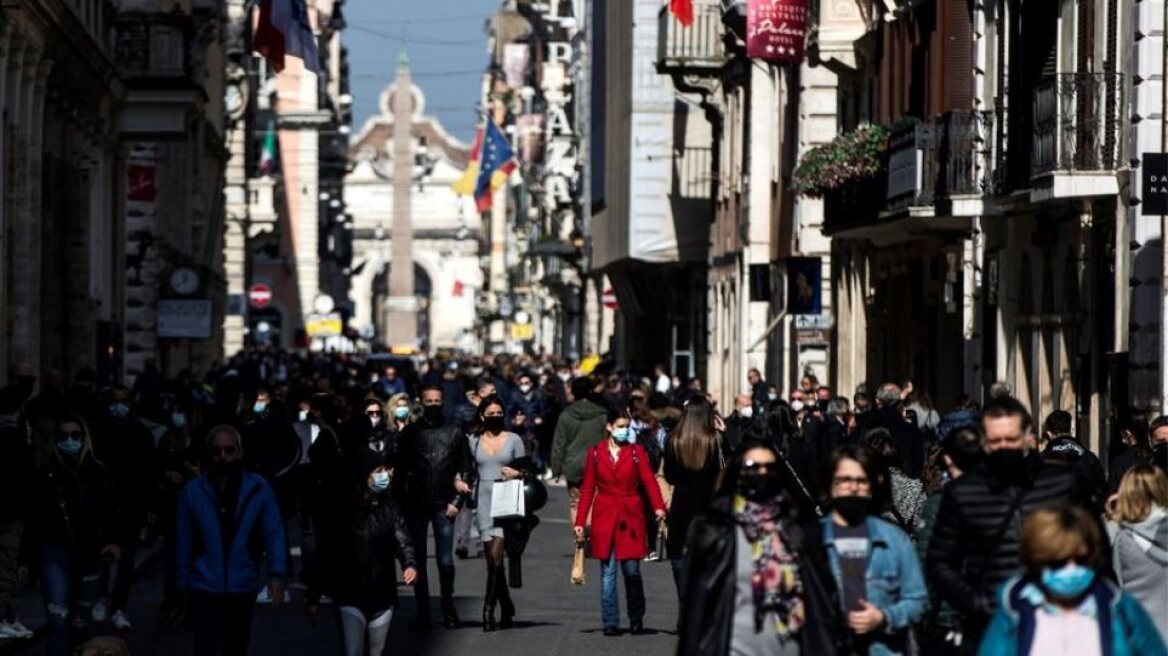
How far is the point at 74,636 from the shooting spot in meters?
17.0

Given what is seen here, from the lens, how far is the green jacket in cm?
2402

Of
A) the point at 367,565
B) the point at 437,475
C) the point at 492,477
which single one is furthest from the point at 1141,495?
the point at 492,477

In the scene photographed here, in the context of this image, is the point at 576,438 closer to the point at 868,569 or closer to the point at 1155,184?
the point at 1155,184

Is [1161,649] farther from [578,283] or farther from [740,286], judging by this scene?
[578,283]

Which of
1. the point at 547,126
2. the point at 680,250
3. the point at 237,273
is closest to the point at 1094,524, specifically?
the point at 680,250

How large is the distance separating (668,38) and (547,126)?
2806 inches

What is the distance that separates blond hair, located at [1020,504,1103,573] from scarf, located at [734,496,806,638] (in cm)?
142

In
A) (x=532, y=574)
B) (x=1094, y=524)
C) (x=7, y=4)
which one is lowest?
(x=532, y=574)

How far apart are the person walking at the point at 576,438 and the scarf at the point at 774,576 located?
498 inches

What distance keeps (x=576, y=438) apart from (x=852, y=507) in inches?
533

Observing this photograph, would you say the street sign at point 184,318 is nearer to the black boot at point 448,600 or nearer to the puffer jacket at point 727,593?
the black boot at point 448,600

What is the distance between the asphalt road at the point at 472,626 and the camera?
1855cm

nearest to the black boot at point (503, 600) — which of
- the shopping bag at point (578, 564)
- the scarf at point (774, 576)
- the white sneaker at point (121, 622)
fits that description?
the shopping bag at point (578, 564)

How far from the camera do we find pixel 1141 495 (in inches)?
497
